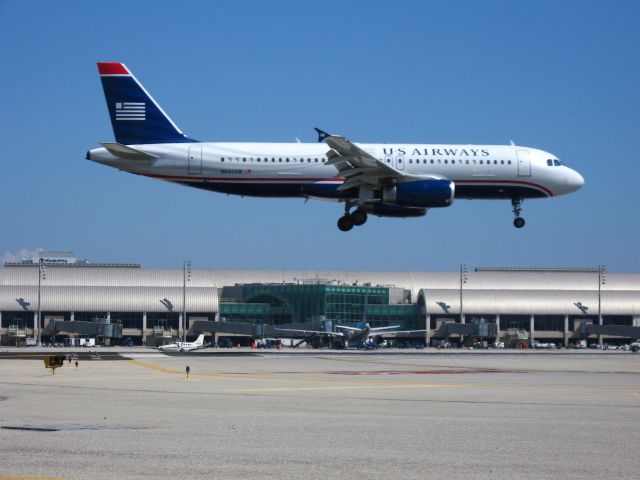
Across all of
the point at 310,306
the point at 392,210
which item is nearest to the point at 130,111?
the point at 392,210

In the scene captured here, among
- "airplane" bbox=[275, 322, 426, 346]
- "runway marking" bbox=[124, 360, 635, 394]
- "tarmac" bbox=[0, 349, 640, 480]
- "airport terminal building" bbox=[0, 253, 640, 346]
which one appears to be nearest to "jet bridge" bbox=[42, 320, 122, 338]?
"airport terminal building" bbox=[0, 253, 640, 346]

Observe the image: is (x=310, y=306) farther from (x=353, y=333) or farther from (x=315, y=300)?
(x=353, y=333)

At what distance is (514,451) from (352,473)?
14.0ft

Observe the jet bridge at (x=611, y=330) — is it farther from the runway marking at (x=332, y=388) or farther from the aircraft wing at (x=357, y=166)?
the runway marking at (x=332, y=388)

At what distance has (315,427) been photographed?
22938 mm

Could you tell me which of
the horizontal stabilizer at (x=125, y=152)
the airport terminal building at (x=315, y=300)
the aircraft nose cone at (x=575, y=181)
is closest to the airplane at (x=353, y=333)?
the airport terminal building at (x=315, y=300)

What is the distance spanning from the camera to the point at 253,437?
2089 centimetres

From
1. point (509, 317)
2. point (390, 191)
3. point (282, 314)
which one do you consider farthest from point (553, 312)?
point (390, 191)

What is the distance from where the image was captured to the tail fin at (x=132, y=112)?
204 feet

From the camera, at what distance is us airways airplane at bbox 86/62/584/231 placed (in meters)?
58.4

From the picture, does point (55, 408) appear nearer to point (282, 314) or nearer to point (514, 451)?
point (514, 451)

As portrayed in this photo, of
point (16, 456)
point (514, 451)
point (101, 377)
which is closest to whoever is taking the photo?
point (16, 456)

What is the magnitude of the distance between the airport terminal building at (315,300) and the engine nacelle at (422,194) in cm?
6654

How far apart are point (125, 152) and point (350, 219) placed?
1383 centimetres
